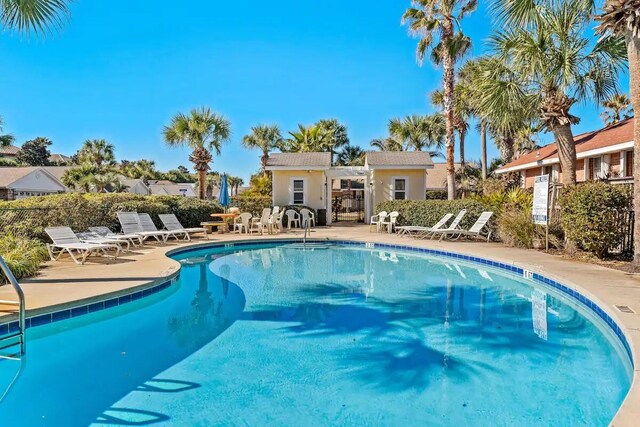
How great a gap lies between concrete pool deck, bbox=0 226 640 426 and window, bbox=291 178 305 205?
383 inches

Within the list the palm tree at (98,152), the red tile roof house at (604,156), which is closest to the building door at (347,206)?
the red tile roof house at (604,156)

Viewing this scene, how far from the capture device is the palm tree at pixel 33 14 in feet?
20.4

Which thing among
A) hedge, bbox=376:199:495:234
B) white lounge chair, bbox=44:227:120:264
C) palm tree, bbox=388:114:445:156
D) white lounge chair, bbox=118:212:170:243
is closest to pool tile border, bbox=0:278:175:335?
white lounge chair, bbox=44:227:120:264

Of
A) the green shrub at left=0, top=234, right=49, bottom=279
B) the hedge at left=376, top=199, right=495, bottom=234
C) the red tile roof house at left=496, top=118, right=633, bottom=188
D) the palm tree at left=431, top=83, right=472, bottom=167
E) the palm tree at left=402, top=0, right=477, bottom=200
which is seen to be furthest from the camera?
the palm tree at left=431, top=83, right=472, bottom=167

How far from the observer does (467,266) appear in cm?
1025

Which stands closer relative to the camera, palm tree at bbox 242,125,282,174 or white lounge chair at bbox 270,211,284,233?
white lounge chair at bbox 270,211,284,233

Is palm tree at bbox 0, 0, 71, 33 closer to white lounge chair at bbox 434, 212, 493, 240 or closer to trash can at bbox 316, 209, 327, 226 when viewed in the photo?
white lounge chair at bbox 434, 212, 493, 240

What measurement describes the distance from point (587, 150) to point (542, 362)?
12.1 meters

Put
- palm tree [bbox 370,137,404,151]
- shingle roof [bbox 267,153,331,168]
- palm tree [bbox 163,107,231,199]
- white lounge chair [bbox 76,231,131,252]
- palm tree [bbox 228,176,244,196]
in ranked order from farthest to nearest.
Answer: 1. palm tree [bbox 228,176,244,196]
2. palm tree [bbox 370,137,404,151]
3. palm tree [bbox 163,107,231,199]
4. shingle roof [bbox 267,153,331,168]
5. white lounge chair [bbox 76,231,131,252]

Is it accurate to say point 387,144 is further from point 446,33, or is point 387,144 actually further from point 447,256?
point 447,256

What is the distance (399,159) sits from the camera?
1983cm

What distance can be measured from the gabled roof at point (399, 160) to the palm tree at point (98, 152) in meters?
37.4

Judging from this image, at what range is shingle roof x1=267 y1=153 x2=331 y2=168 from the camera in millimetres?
19781

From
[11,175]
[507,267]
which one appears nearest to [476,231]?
[507,267]
